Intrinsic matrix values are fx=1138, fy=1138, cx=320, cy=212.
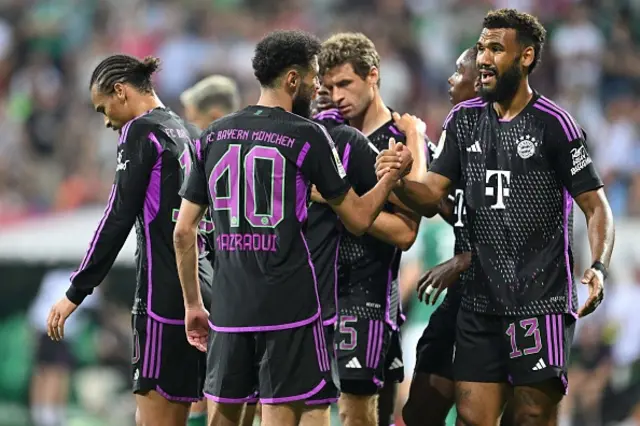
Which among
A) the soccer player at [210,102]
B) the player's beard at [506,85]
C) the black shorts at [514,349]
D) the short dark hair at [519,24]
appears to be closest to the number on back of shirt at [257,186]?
the player's beard at [506,85]

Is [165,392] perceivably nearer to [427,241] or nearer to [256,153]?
[256,153]

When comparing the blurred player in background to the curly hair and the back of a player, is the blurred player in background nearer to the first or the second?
the curly hair

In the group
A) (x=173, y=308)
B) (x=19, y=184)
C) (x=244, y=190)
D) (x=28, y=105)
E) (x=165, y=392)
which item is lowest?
(x=165, y=392)

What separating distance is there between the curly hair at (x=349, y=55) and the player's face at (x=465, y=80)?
501 mm

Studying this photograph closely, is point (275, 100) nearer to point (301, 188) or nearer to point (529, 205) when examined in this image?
point (301, 188)

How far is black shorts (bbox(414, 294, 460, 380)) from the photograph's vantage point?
20.5 ft

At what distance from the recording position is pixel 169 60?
48.2 feet

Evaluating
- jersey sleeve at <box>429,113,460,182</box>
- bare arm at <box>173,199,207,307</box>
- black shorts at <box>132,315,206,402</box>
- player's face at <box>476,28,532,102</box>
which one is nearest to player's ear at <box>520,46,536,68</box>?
player's face at <box>476,28,532,102</box>

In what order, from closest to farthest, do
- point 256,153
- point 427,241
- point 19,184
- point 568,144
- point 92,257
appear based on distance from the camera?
point 256,153 < point 568,144 < point 92,257 < point 427,241 < point 19,184

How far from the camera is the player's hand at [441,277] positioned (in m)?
5.96

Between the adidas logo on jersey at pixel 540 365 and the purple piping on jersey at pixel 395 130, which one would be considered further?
the purple piping on jersey at pixel 395 130

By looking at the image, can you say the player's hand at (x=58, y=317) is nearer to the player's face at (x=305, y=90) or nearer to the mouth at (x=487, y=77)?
the player's face at (x=305, y=90)

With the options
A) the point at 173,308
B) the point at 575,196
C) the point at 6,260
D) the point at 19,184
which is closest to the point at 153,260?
the point at 173,308

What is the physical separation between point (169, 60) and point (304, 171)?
9.84 m
